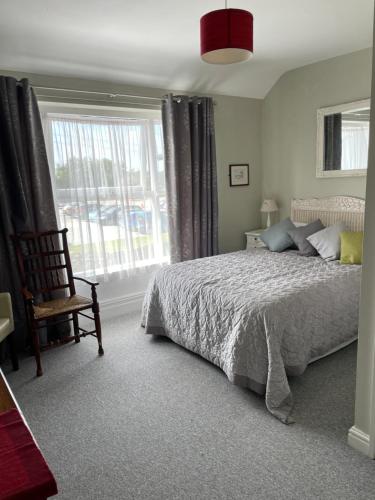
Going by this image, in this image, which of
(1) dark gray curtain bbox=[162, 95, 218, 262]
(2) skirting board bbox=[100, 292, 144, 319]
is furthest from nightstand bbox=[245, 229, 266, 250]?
(2) skirting board bbox=[100, 292, 144, 319]

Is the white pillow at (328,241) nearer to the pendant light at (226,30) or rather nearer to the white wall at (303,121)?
the white wall at (303,121)

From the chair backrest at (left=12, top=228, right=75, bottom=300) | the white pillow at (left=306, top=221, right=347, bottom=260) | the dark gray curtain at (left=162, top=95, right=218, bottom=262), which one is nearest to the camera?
the chair backrest at (left=12, top=228, right=75, bottom=300)

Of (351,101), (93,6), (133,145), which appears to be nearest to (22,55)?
(93,6)

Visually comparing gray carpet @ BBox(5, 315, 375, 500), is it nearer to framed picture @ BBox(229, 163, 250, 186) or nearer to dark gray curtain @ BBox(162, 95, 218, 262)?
dark gray curtain @ BBox(162, 95, 218, 262)

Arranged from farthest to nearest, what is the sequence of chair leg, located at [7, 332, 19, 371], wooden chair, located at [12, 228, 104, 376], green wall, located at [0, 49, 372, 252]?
green wall, located at [0, 49, 372, 252]
wooden chair, located at [12, 228, 104, 376]
chair leg, located at [7, 332, 19, 371]

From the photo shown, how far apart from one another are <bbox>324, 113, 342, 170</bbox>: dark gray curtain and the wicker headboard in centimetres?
40

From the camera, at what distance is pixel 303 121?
4.56 meters

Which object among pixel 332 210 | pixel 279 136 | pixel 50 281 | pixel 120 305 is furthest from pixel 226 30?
pixel 120 305

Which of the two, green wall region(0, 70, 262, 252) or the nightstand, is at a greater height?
green wall region(0, 70, 262, 252)

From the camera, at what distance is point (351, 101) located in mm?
4039

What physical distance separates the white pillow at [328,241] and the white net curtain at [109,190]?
1.76 metres

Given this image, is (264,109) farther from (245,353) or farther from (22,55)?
(245,353)

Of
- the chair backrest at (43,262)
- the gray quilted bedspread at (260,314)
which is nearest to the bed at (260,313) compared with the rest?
the gray quilted bedspread at (260,314)

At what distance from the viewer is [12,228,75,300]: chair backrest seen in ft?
10.7
